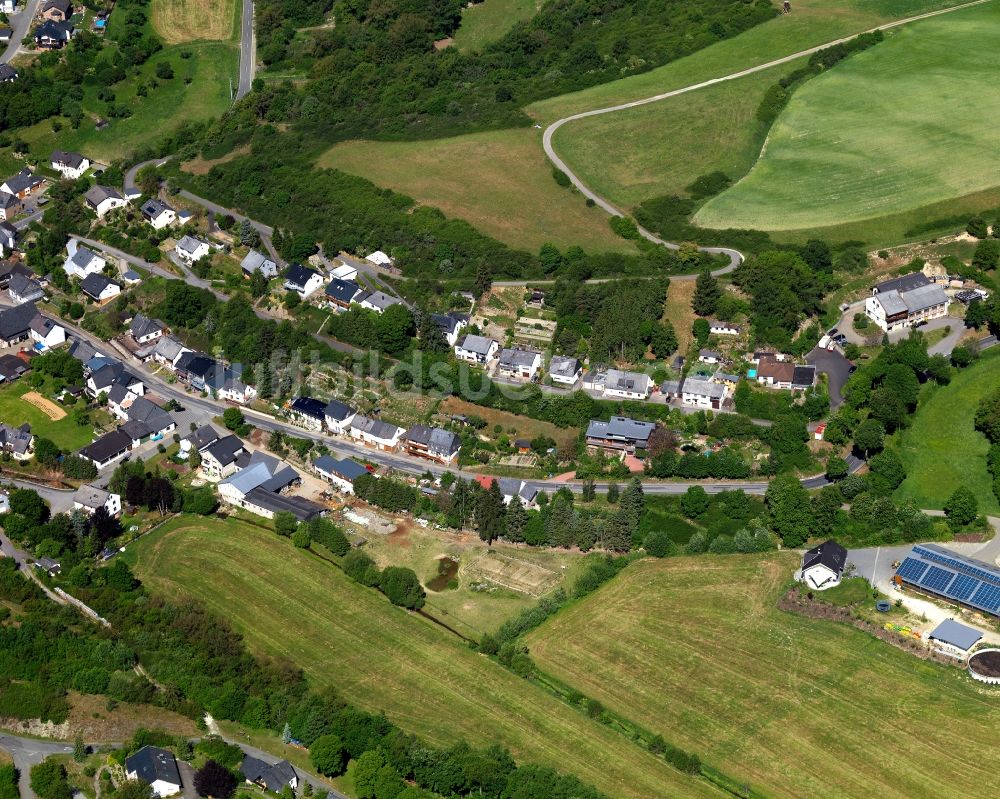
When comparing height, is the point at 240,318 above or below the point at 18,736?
above

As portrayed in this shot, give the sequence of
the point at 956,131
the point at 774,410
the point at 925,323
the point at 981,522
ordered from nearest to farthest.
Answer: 1. the point at 981,522
2. the point at 774,410
3. the point at 925,323
4. the point at 956,131

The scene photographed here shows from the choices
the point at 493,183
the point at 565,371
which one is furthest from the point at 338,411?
the point at 493,183

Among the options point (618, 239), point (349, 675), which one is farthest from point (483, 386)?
point (349, 675)

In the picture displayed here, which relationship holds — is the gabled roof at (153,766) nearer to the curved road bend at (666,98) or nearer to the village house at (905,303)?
the curved road bend at (666,98)

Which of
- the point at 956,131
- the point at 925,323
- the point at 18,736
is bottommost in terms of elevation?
the point at 18,736

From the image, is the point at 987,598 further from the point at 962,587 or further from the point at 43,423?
the point at 43,423

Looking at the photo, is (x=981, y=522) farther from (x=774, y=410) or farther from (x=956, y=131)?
(x=956, y=131)

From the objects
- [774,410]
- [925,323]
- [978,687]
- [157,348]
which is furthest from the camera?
[157,348]
